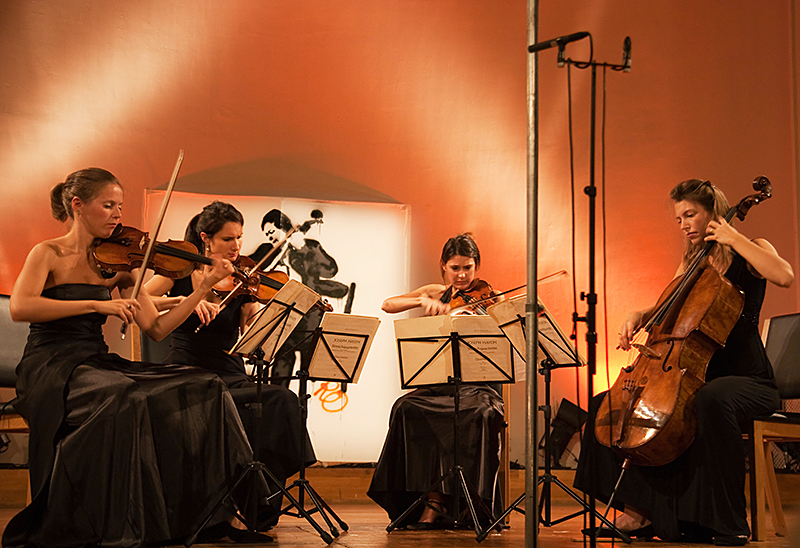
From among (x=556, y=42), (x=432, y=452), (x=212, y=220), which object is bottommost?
(x=432, y=452)

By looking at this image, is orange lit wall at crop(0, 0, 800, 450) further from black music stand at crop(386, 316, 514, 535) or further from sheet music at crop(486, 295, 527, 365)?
sheet music at crop(486, 295, 527, 365)

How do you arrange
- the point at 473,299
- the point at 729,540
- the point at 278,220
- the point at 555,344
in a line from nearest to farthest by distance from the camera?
the point at 729,540
the point at 555,344
the point at 473,299
the point at 278,220

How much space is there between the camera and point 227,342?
351 centimetres

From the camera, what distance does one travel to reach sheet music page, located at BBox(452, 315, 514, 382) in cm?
293

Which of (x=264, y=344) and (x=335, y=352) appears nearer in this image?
(x=264, y=344)

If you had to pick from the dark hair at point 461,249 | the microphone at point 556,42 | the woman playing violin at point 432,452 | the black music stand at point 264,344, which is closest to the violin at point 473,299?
the dark hair at point 461,249

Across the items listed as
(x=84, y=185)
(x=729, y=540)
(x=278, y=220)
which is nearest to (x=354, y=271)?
(x=278, y=220)

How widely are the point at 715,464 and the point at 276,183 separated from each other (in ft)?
8.69

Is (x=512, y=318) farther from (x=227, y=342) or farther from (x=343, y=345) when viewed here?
(x=227, y=342)

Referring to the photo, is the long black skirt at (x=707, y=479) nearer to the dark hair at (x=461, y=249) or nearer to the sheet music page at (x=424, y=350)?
the sheet music page at (x=424, y=350)

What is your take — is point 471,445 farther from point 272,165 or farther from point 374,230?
point 272,165

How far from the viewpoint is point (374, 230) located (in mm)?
4406

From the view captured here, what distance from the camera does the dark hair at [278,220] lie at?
14.1ft

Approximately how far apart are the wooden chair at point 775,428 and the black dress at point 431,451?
971mm
